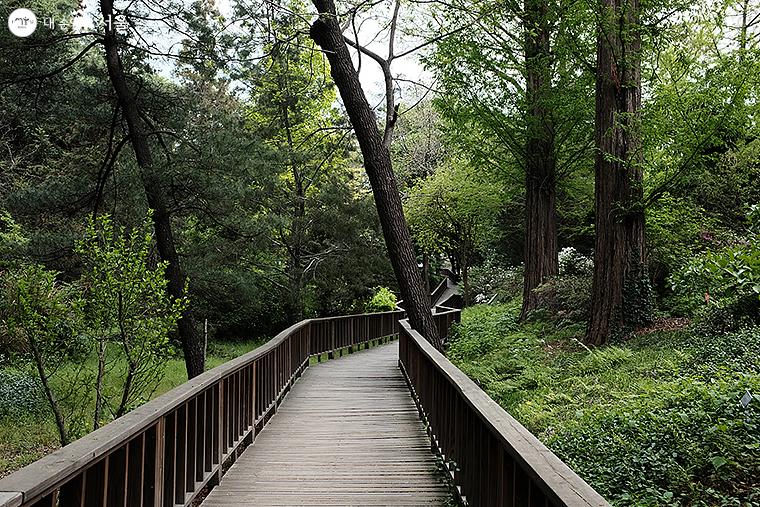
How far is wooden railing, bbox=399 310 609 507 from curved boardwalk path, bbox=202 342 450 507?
350 mm

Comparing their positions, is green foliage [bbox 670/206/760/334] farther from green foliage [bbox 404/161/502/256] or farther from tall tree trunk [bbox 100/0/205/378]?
green foliage [bbox 404/161/502/256]

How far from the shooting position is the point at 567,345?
11.5m

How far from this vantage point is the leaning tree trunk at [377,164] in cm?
1044

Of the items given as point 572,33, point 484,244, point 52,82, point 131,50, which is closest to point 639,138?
point 572,33

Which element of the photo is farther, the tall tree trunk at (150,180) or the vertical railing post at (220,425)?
the tall tree trunk at (150,180)

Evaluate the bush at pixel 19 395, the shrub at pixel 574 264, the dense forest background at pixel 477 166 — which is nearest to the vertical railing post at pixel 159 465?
the dense forest background at pixel 477 166

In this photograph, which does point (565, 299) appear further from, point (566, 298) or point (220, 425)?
point (220, 425)

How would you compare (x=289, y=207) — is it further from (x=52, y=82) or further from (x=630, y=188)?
(x=630, y=188)

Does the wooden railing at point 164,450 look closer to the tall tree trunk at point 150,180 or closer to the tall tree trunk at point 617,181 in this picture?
the tall tree trunk at point 150,180

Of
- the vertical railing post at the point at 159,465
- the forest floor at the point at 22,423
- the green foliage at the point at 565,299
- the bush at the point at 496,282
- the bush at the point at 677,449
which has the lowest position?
the forest floor at the point at 22,423

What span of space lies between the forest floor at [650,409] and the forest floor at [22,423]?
634 cm

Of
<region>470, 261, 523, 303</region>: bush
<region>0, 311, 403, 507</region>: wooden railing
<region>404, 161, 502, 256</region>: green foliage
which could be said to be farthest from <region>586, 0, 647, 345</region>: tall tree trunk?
<region>470, 261, 523, 303</region>: bush

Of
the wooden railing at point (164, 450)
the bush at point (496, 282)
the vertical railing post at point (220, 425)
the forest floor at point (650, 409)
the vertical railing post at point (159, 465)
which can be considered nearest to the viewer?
the wooden railing at point (164, 450)

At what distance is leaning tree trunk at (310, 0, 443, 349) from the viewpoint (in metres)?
10.4
